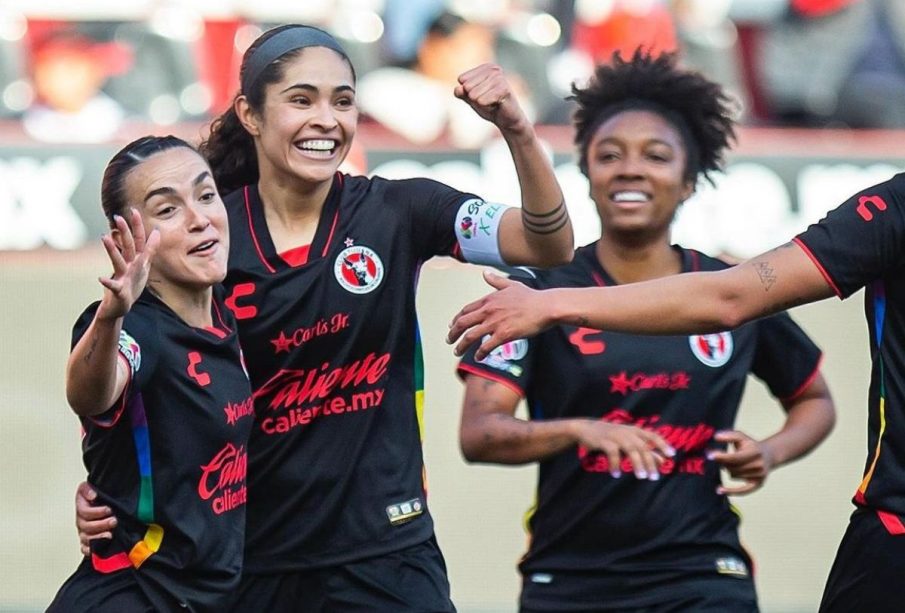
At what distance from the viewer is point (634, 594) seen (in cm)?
454

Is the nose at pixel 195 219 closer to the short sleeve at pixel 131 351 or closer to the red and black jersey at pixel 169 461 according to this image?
the red and black jersey at pixel 169 461

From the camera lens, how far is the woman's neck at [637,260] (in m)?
4.78

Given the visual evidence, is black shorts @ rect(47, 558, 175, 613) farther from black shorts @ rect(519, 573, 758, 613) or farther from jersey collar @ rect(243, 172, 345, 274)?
black shorts @ rect(519, 573, 758, 613)

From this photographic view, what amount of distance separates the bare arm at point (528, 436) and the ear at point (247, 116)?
91 cm

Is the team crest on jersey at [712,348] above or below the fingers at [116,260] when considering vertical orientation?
below

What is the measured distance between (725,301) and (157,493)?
130cm

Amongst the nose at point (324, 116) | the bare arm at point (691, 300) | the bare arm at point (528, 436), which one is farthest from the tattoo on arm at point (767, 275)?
the nose at point (324, 116)

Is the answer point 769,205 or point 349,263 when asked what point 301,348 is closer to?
point 349,263

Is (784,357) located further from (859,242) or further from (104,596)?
(104,596)

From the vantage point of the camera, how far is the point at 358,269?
4266 millimetres

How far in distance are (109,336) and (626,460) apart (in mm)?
1583

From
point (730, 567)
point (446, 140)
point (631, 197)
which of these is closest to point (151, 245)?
point (631, 197)

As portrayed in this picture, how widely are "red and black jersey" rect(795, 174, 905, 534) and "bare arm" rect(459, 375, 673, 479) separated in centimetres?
50

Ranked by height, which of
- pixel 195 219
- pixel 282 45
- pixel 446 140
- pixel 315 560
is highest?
pixel 446 140
